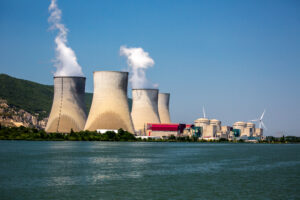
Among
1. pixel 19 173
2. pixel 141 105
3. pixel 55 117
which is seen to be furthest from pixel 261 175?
pixel 141 105

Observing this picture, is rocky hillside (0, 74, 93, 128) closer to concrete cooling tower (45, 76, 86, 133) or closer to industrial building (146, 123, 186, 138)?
industrial building (146, 123, 186, 138)

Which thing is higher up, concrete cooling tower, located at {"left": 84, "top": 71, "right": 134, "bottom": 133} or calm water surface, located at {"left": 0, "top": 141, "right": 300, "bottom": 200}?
Answer: concrete cooling tower, located at {"left": 84, "top": 71, "right": 134, "bottom": 133}

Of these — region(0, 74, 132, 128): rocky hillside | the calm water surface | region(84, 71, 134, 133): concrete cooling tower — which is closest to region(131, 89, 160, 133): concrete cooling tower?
region(84, 71, 134, 133): concrete cooling tower

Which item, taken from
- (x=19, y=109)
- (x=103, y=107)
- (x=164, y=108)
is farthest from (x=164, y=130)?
(x=19, y=109)

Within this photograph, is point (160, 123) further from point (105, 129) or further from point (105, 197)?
point (105, 197)

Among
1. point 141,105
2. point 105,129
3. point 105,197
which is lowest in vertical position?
point 105,197

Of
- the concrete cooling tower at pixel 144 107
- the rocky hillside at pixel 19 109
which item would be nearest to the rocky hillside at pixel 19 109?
the rocky hillside at pixel 19 109

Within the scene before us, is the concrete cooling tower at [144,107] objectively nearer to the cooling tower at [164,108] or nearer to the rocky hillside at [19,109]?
the cooling tower at [164,108]
